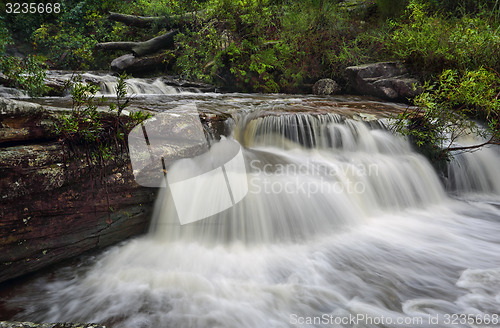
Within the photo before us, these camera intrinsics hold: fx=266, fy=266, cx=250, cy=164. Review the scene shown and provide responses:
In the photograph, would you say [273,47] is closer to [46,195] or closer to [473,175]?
[473,175]

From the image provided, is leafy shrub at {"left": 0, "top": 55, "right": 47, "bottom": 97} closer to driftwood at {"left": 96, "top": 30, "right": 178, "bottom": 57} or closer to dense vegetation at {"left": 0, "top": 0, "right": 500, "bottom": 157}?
dense vegetation at {"left": 0, "top": 0, "right": 500, "bottom": 157}

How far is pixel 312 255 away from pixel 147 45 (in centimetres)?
1043

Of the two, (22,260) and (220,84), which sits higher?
(220,84)

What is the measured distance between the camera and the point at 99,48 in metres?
11.1

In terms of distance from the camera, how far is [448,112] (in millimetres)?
4316

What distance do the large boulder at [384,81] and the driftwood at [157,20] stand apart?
6.42 metres

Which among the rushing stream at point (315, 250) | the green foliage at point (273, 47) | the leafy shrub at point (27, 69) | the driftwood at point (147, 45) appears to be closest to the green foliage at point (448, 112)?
the rushing stream at point (315, 250)

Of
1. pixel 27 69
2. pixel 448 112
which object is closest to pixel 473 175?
pixel 448 112

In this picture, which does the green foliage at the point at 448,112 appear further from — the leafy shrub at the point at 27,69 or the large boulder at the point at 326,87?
the leafy shrub at the point at 27,69

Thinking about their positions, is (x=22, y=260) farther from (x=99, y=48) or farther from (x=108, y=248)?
(x=99, y=48)

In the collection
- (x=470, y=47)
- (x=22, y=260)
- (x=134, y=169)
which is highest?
(x=470, y=47)

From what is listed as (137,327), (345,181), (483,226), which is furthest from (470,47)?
(137,327)

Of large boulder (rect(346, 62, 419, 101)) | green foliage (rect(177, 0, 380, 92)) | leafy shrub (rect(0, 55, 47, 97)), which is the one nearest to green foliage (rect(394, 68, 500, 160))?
large boulder (rect(346, 62, 419, 101))

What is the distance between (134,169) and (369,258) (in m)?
2.75
